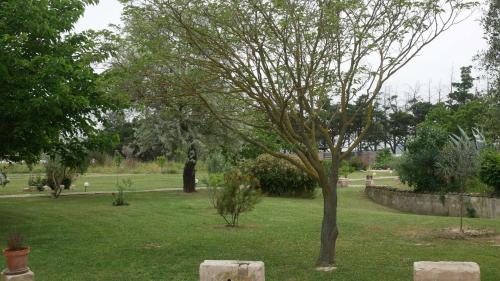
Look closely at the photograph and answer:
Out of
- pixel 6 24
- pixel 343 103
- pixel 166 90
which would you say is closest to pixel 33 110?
pixel 6 24

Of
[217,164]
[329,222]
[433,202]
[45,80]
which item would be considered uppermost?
[45,80]

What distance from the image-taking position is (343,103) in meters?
8.84

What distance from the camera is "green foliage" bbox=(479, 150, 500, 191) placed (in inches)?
701

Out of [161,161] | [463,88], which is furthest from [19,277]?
[463,88]

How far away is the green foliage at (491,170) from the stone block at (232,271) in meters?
14.1

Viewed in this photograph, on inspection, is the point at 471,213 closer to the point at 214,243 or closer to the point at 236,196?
the point at 236,196

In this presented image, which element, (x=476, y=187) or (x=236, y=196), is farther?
(x=476, y=187)

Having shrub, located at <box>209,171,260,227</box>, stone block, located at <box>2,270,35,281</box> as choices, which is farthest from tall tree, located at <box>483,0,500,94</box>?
stone block, located at <box>2,270,35,281</box>

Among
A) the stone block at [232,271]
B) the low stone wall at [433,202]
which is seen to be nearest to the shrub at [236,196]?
the stone block at [232,271]

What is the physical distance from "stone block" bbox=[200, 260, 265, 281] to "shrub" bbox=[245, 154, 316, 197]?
57.5 ft

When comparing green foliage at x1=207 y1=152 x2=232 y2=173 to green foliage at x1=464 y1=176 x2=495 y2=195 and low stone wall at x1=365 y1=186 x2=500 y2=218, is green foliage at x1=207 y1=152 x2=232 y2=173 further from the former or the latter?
green foliage at x1=464 y1=176 x2=495 y2=195

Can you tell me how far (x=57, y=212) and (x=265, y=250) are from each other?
9.37 metres

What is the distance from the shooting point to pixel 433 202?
65.7ft

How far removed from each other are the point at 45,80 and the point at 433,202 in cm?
1492
